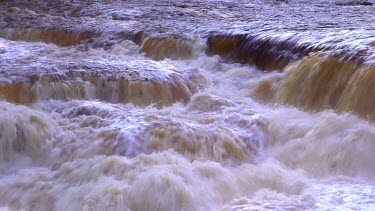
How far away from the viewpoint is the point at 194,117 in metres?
5.95

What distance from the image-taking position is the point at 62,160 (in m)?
4.96

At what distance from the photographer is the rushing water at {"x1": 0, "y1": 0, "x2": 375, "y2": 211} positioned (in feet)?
14.3

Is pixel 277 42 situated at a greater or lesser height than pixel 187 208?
greater

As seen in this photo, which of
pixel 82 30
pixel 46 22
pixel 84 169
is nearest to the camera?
pixel 84 169

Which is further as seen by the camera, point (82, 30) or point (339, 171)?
point (82, 30)

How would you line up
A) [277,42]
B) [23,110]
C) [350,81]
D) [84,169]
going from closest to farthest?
[84,169] < [23,110] < [350,81] < [277,42]

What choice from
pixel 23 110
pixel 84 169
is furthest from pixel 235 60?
pixel 84 169

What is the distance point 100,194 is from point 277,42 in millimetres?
4406

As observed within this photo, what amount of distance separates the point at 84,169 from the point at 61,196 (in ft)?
1.30

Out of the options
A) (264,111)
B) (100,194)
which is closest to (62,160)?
(100,194)

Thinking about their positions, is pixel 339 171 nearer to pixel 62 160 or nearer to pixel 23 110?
pixel 62 160

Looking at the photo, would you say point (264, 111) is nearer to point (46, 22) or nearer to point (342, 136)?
point (342, 136)

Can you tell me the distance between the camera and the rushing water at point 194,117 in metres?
4.37

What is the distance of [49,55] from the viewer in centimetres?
834
